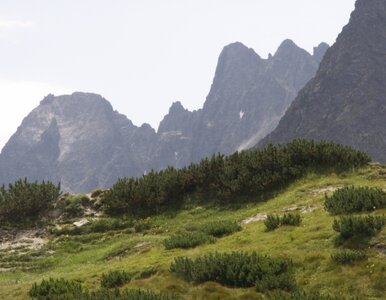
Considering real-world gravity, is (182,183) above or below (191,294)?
above

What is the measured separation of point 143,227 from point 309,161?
12108 mm

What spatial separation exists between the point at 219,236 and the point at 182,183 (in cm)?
1091

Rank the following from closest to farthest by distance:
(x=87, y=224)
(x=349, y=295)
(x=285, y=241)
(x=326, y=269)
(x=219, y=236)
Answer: (x=349, y=295)
(x=326, y=269)
(x=285, y=241)
(x=219, y=236)
(x=87, y=224)

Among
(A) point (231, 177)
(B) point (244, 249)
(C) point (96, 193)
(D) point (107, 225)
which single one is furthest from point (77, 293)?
(C) point (96, 193)

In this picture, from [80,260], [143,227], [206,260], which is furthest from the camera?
[143,227]

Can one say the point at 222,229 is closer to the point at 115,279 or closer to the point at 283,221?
the point at 283,221

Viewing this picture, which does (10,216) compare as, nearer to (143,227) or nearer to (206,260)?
(143,227)

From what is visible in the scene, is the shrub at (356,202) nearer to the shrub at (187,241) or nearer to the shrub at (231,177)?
the shrub at (187,241)

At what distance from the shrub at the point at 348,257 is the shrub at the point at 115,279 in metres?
7.70

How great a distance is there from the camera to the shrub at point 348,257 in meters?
14.8

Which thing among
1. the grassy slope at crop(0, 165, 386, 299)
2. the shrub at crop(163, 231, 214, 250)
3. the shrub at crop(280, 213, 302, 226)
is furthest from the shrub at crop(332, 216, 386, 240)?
the shrub at crop(163, 231, 214, 250)

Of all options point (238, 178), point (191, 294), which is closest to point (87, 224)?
point (238, 178)

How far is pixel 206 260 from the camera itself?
16.6 meters

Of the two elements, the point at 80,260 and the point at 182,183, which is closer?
the point at 80,260
